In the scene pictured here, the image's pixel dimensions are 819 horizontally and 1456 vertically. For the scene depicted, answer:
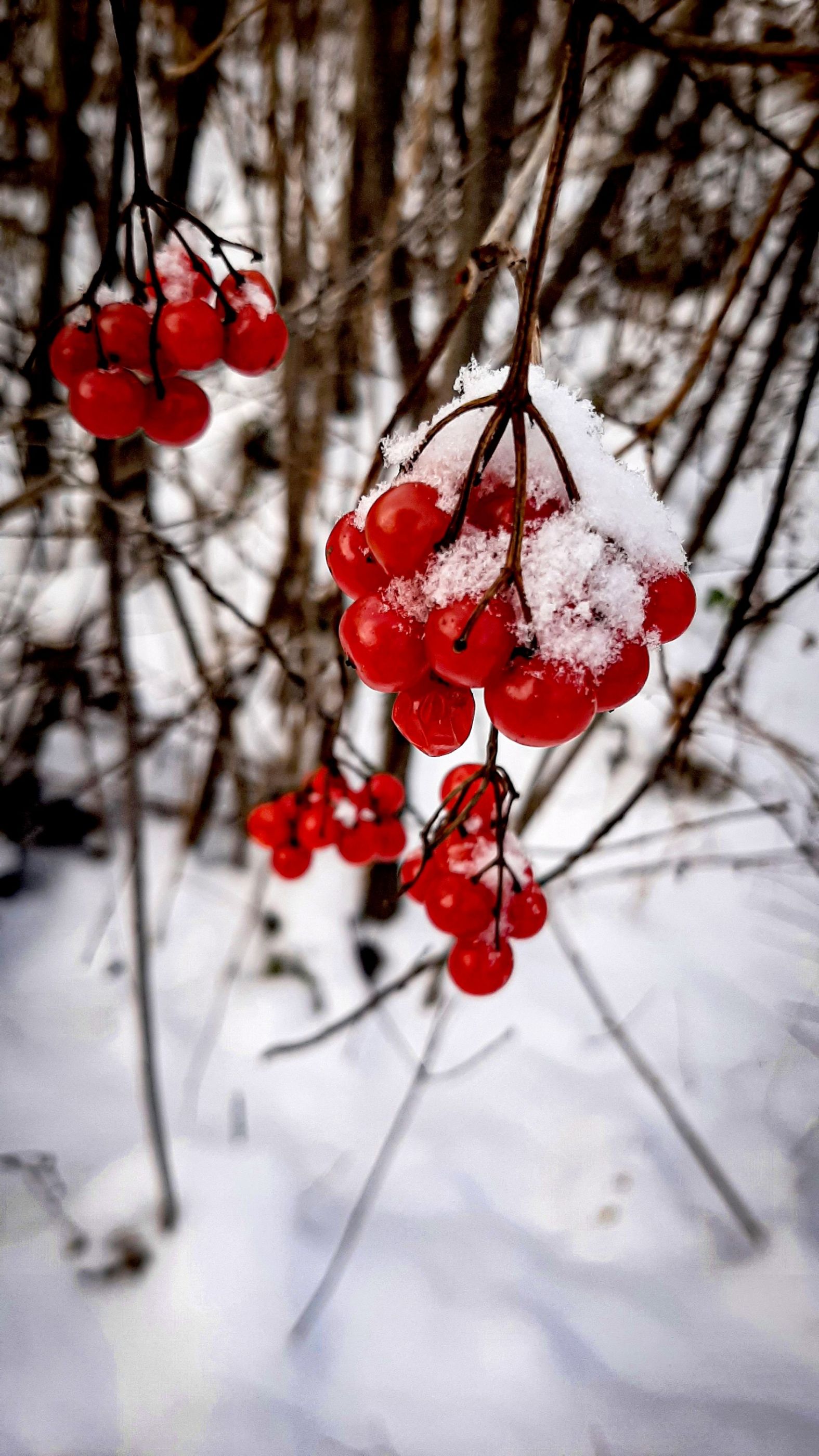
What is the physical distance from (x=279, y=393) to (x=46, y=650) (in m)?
0.72

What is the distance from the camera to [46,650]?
1.28m

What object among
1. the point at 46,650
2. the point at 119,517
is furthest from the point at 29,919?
the point at 119,517

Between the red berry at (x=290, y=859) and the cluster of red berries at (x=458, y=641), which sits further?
the red berry at (x=290, y=859)

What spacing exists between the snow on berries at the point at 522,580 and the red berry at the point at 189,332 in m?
0.26

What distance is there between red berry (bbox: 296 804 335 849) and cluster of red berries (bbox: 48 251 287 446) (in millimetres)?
375

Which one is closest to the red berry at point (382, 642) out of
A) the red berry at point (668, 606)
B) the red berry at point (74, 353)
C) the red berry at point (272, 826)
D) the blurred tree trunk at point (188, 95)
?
the red berry at point (668, 606)

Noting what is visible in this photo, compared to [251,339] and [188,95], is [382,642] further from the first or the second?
[188,95]

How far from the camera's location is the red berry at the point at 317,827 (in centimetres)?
75

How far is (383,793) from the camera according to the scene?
76 cm

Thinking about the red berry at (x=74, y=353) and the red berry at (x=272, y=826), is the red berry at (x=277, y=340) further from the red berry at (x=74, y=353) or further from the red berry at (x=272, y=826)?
the red berry at (x=272, y=826)

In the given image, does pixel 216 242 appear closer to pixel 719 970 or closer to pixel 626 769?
pixel 719 970

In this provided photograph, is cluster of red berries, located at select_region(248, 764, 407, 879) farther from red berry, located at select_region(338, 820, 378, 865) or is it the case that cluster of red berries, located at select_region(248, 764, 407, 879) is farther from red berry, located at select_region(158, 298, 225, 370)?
red berry, located at select_region(158, 298, 225, 370)

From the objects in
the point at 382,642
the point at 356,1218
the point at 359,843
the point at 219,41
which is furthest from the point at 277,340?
the point at 356,1218

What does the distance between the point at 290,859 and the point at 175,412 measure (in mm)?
457
